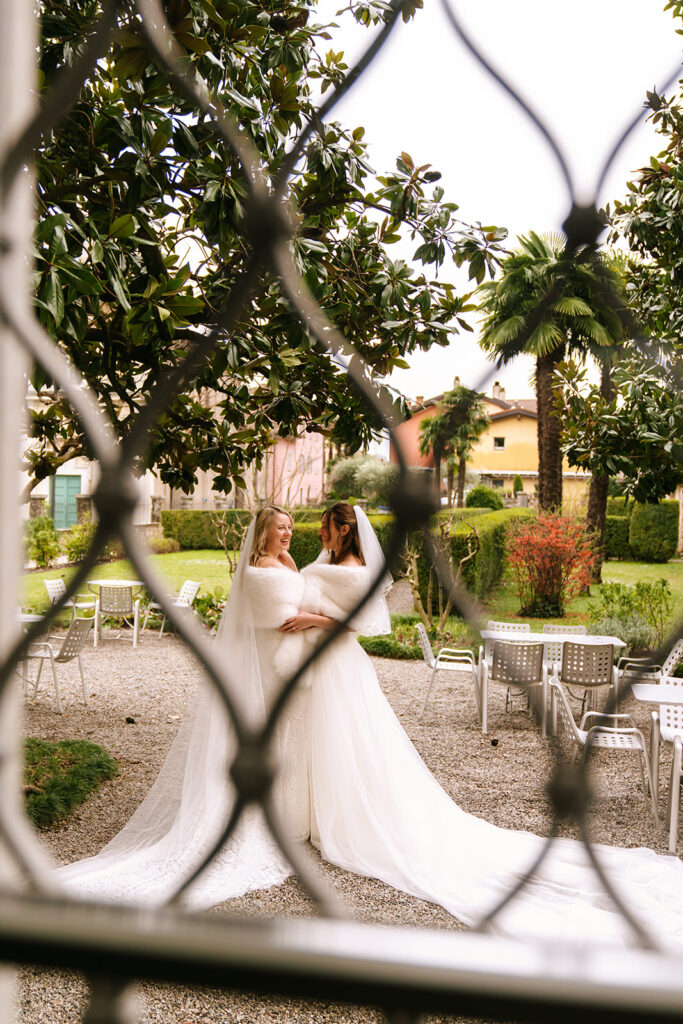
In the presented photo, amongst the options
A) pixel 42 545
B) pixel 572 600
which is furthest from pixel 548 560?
pixel 42 545

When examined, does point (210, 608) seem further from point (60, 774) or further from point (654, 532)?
point (654, 532)

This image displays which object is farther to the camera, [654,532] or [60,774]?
[654,532]

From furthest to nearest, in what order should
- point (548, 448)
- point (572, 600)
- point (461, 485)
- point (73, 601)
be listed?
point (548, 448)
point (572, 600)
point (461, 485)
point (73, 601)

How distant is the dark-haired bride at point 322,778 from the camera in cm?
430

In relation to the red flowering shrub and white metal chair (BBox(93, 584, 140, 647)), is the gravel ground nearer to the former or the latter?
white metal chair (BBox(93, 584, 140, 647))

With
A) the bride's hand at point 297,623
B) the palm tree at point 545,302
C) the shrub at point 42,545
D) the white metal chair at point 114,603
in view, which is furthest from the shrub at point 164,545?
the palm tree at point 545,302

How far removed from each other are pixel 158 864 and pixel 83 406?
437 centimetres

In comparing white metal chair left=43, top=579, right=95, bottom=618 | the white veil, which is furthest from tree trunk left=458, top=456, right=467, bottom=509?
the white veil

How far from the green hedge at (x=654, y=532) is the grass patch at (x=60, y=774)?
632 inches

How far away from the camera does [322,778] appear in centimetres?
465

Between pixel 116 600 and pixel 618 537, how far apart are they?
574 inches

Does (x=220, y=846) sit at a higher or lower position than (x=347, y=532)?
lower

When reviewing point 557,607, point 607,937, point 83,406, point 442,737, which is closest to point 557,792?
point 83,406

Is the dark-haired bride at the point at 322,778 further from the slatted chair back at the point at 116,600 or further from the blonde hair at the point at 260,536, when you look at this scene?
the slatted chair back at the point at 116,600
